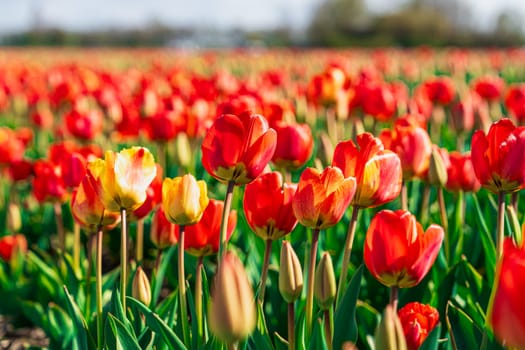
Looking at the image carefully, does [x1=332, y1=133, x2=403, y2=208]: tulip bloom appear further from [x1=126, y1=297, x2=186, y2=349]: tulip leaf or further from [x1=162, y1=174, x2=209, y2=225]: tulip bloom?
[x1=126, y1=297, x2=186, y2=349]: tulip leaf

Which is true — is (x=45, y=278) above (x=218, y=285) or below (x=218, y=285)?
below

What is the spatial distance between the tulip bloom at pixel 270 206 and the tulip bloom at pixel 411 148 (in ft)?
1.86

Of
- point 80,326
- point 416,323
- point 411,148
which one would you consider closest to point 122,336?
point 80,326

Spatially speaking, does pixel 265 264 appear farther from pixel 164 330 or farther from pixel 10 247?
pixel 10 247

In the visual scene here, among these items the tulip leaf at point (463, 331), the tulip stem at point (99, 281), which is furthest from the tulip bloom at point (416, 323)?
the tulip stem at point (99, 281)

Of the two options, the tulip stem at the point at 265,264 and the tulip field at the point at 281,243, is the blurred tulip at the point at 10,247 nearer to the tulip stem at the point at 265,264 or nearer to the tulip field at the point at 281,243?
the tulip field at the point at 281,243

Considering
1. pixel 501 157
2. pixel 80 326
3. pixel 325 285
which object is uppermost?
pixel 501 157

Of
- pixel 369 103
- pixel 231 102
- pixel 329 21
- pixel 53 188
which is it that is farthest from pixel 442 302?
pixel 329 21

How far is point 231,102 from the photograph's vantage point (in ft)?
7.39

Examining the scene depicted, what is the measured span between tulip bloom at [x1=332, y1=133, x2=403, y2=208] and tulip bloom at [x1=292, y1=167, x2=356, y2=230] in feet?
0.29

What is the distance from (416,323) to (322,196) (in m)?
0.27

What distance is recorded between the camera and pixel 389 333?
32.8 inches

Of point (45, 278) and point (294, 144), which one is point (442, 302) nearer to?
point (294, 144)

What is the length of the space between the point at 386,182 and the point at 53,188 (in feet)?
4.16
